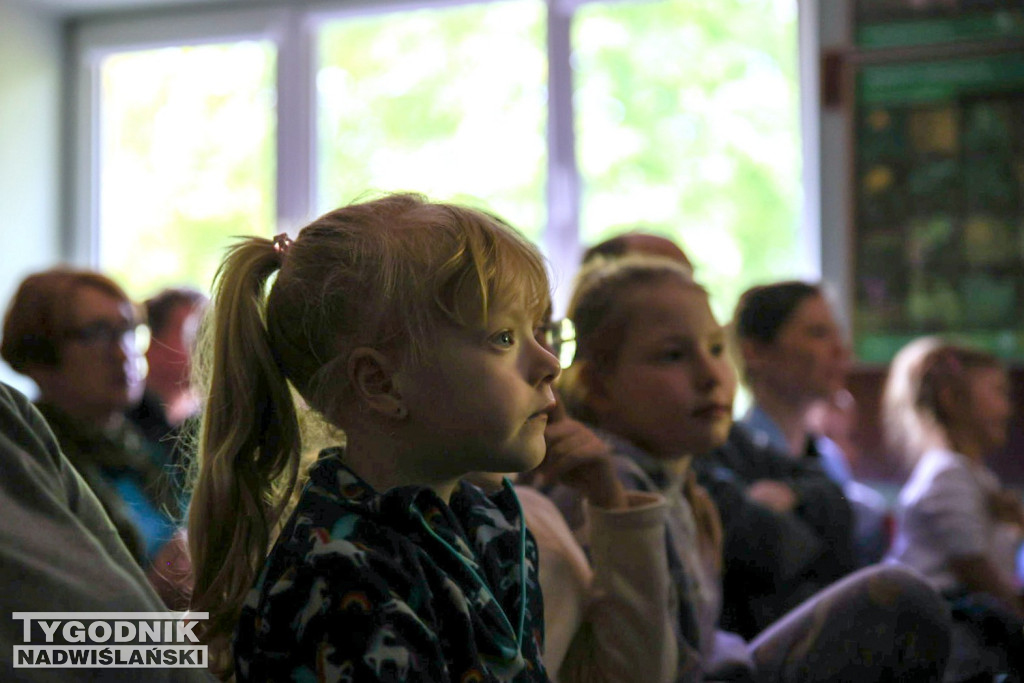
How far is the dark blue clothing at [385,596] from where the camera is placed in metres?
0.75

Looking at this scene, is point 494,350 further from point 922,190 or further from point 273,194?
point 273,194

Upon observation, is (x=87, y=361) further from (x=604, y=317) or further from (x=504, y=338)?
(x=504, y=338)

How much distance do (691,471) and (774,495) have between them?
1.74 feet

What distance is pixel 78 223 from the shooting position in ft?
15.8

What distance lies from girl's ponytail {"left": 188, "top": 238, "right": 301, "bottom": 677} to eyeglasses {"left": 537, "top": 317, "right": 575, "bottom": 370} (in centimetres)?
33

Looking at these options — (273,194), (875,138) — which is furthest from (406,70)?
(875,138)

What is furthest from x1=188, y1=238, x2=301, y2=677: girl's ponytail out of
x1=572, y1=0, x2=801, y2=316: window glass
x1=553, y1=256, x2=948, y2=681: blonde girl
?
x1=572, y1=0, x2=801, y2=316: window glass

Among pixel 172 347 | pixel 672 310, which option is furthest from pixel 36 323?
pixel 672 310

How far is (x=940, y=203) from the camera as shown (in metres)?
3.62

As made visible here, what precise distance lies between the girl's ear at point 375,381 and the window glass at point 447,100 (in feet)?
10.5

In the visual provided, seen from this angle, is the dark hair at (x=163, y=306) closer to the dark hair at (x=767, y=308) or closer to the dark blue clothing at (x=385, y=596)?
the dark hair at (x=767, y=308)

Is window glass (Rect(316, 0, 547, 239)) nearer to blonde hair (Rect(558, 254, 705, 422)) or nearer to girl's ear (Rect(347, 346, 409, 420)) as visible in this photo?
blonde hair (Rect(558, 254, 705, 422))

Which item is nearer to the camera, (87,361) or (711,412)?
(711,412)

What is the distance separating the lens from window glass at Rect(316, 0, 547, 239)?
415 cm
